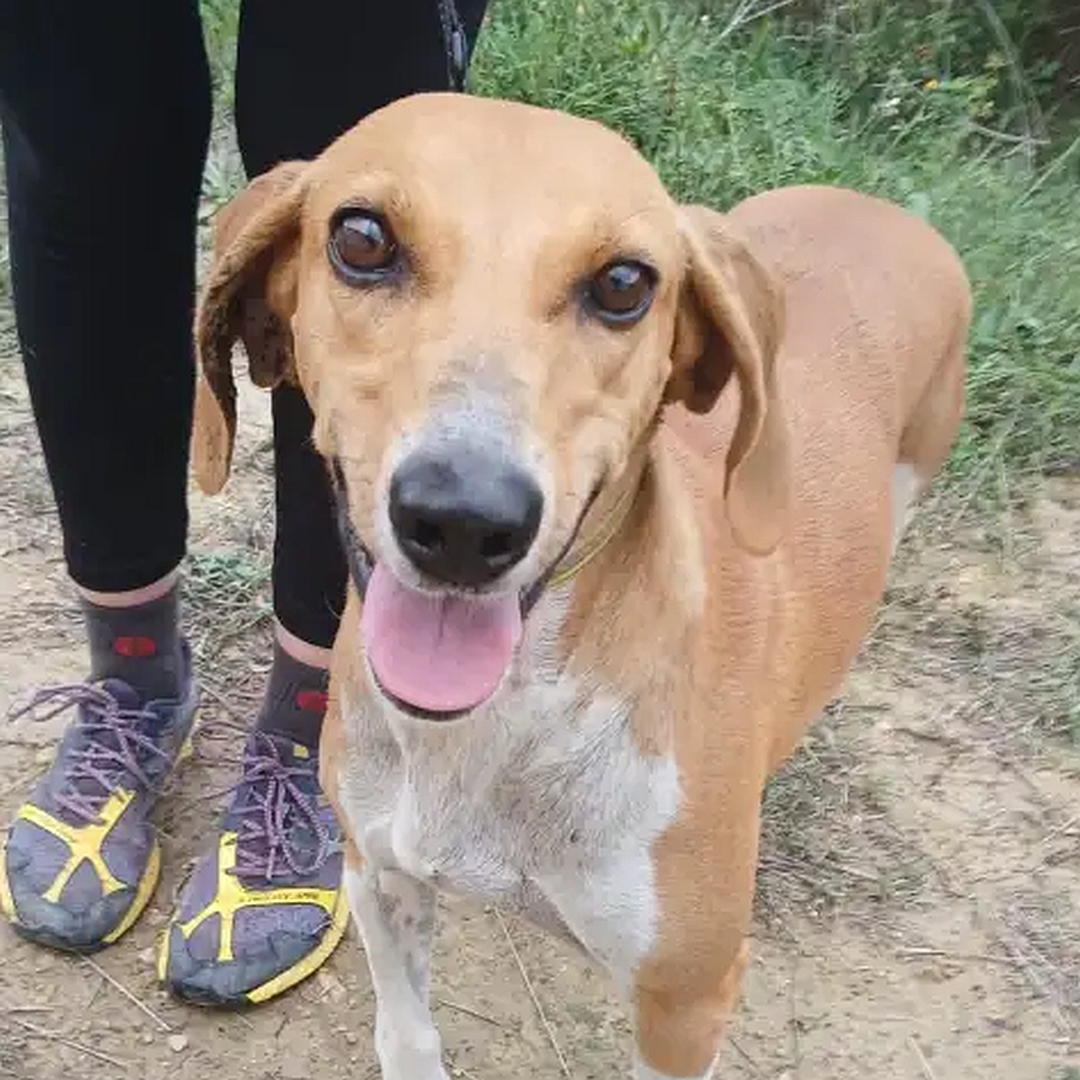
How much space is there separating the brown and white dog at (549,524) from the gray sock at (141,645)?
0.71 meters

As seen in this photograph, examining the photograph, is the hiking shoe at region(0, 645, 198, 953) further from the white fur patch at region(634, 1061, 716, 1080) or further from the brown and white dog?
the white fur patch at region(634, 1061, 716, 1080)

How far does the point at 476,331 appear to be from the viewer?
1816 mm

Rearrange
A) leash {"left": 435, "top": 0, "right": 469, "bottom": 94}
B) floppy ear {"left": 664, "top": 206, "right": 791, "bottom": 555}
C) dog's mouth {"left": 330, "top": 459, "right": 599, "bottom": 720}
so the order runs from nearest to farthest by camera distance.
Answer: dog's mouth {"left": 330, "top": 459, "right": 599, "bottom": 720} < floppy ear {"left": 664, "top": 206, "right": 791, "bottom": 555} < leash {"left": 435, "top": 0, "right": 469, "bottom": 94}

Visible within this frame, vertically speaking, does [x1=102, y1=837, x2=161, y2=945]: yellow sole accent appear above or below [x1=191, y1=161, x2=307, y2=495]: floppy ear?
below

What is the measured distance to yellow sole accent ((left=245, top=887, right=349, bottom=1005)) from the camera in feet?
9.46

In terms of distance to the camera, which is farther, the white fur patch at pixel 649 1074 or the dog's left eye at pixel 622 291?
the white fur patch at pixel 649 1074

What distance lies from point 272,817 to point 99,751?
1.08ft

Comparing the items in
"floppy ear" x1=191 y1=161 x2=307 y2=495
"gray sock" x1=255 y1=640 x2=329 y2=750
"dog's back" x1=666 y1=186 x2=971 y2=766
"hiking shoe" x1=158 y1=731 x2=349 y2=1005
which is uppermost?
"floppy ear" x1=191 y1=161 x2=307 y2=495

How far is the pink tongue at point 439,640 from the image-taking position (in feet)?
6.40

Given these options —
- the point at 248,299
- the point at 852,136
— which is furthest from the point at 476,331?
the point at 852,136

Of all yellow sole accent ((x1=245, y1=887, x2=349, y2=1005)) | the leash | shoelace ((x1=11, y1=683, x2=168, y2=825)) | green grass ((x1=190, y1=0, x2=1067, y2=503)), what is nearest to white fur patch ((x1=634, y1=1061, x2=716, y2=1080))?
yellow sole accent ((x1=245, y1=887, x2=349, y2=1005))

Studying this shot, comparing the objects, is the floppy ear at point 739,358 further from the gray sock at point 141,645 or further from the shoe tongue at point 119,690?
the shoe tongue at point 119,690

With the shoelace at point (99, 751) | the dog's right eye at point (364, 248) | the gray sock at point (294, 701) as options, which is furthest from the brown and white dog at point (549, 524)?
the shoelace at point (99, 751)

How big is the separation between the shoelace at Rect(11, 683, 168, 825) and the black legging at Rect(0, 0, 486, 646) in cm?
27
